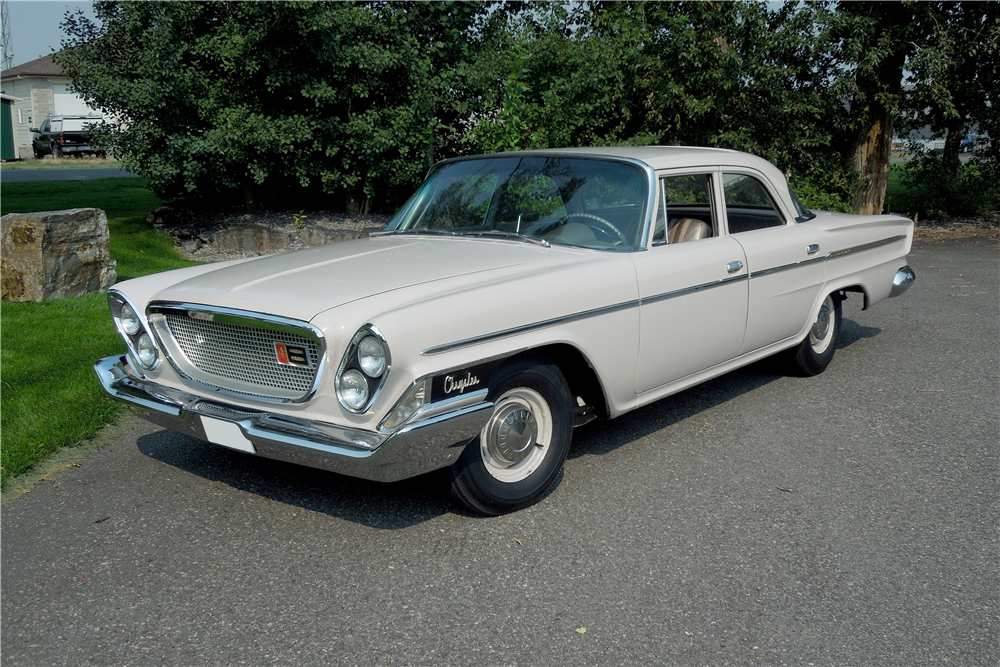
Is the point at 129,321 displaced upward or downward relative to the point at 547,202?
downward

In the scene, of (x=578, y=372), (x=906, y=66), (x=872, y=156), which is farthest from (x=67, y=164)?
(x=578, y=372)

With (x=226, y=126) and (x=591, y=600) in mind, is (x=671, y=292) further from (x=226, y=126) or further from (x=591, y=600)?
(x=226, y=126)

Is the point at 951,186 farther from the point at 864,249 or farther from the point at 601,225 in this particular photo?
the point at 601,225

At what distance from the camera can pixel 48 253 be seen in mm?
6926

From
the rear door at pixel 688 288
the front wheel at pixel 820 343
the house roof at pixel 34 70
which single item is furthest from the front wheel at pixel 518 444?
the house roof at pixel 34 70

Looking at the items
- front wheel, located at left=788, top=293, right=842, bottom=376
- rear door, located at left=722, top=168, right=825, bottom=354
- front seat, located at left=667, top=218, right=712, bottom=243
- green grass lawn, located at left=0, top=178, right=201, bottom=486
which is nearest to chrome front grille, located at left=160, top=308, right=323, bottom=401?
green grass lawn, located at left=0, top=178, right=201, bottom=486

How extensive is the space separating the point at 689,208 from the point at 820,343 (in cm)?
171

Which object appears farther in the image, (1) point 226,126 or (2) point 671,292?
(1) point 226,126

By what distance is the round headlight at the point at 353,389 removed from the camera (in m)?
3.04

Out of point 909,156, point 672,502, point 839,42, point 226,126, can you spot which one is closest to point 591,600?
point 672,502

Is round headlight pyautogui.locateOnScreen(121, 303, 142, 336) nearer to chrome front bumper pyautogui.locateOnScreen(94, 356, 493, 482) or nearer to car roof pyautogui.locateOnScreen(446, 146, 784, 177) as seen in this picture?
chrome front bumper pyautogui.locateOnScreen(94, 356, 493, 482)

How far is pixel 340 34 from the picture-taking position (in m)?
9.81

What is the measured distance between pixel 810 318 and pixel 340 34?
274 inches

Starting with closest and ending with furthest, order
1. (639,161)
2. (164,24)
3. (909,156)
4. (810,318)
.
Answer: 1. (639,161)
2. (810,318)
3. (164,24)
4. (909,156)
